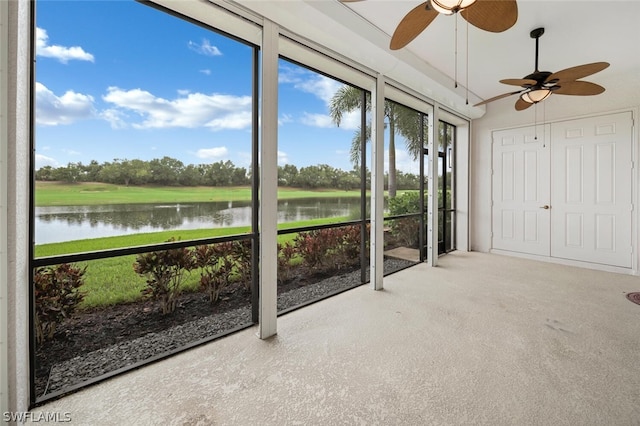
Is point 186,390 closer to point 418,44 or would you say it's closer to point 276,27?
point 276,27

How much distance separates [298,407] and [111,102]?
2.48m

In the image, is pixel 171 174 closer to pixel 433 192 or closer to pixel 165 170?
pixel 165 170

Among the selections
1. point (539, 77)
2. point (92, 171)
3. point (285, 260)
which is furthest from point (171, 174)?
point (539, 77)

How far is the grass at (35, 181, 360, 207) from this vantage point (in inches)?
70.7

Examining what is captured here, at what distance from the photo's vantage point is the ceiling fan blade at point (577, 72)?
7.62 ft

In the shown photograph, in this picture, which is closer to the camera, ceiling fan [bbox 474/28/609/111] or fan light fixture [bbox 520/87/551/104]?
ceiling fan [bbox 474/28/609/111]

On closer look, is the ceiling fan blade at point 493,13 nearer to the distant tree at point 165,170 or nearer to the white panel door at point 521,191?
the distant tree at point 165,170

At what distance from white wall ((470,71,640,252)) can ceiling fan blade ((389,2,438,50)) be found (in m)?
4.24

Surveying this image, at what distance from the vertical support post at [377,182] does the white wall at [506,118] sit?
317 cm

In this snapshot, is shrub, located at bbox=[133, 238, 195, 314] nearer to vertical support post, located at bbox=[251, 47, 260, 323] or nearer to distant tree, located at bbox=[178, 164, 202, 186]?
distant tree, located at bbox=[178, 164, 202, 186]

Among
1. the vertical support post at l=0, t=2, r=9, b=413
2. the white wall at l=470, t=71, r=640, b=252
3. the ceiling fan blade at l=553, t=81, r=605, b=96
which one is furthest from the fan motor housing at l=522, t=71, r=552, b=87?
the vertical support post at l=0, t=2, r=9, b=413

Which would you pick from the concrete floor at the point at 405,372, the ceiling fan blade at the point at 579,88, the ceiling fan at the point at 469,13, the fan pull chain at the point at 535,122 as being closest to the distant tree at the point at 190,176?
the concrete floor at the point at 405,372

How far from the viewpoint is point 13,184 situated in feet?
4.52

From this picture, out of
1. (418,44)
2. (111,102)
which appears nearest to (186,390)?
(111,102)
